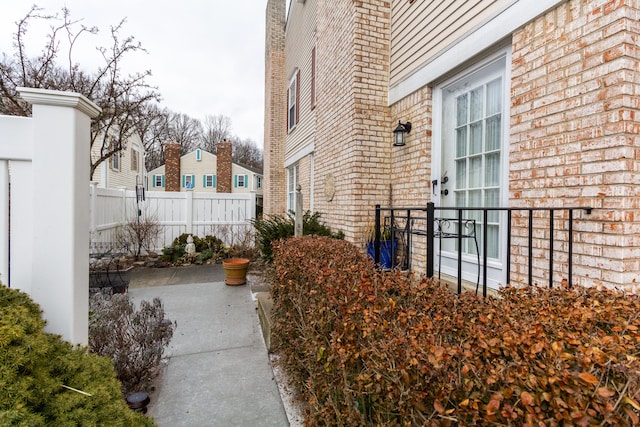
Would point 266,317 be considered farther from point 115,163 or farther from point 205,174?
point 205,174

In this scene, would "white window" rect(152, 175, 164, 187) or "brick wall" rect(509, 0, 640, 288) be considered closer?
"brick wall" rect(509, 0, 640, 288)

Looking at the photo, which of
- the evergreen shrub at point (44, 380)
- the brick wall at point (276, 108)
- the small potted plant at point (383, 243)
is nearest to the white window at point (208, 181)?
the brick wall at point (276, 108)

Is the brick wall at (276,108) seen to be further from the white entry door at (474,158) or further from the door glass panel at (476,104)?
the door glass panel at (476,104)

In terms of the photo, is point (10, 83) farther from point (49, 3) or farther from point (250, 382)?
point (250, 382)

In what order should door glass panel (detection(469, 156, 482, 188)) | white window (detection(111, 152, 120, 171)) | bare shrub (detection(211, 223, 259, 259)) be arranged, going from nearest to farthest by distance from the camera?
1. door glass panel (detection(469, 156, 482, 188))
2. bare shrub (detection(211, 223, 259, 259))
3. white window (detection(111, 152, 120, 171))

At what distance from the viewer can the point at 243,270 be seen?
19.3ft

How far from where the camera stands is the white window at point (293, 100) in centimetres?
867

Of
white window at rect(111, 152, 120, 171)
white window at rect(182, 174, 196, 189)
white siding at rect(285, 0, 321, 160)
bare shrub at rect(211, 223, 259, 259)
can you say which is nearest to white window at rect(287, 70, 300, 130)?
white siding at rect(285, 0, 321, 160)

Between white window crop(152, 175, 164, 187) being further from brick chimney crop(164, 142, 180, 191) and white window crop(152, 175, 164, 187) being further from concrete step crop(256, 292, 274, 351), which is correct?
concrete step crop(256, 292, 274, 351)

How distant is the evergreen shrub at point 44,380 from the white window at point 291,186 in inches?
295

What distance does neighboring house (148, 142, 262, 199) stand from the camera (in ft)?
69.0

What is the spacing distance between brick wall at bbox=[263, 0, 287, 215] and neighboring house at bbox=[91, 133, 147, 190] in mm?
5756

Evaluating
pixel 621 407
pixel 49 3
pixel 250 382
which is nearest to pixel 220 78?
pixel 49 3

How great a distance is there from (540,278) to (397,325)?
1855 millimetres
